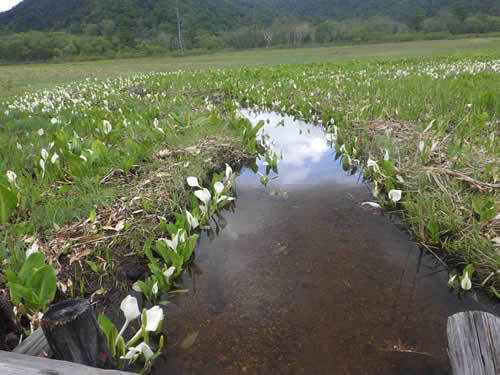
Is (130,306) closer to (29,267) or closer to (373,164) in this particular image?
(29,267)

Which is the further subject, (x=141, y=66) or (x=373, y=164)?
(x=141, y=66)

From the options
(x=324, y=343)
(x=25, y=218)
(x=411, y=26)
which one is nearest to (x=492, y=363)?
(x=324, y=343)

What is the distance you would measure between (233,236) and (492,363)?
6.26 feet

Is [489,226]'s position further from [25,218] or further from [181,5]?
[181,5]

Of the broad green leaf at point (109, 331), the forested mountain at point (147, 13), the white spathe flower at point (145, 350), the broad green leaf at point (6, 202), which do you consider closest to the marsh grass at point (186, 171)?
the broad green leaf at point (6, 202)

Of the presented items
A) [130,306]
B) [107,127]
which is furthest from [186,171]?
[130,306]

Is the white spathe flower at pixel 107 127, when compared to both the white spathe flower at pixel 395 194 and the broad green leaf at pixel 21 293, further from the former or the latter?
the white spathe flower at pixel 395 194

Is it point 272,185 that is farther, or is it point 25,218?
point 272,185

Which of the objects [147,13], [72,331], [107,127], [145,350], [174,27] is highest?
[147,13]

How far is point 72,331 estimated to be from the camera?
3.43 feet

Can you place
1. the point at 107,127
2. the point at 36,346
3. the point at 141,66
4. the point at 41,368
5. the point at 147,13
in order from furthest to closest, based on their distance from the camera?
the point at 147,13, the point at 141,66, the point at 107,127, the point at 36,346, the point at 41,368

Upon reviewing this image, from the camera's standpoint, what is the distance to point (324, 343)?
1.54 m

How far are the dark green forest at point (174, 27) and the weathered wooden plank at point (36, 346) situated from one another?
53.5 meters

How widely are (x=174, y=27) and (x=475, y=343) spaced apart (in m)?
85.9
